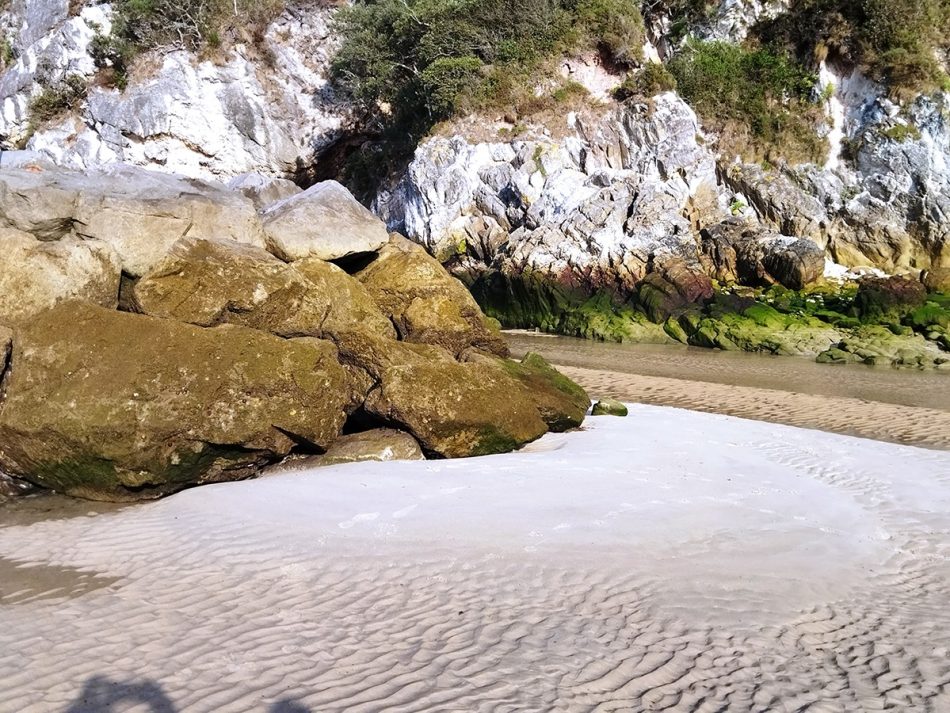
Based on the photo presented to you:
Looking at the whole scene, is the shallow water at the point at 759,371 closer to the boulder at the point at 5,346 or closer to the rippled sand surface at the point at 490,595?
the rippled sand surface at the point at 490,595

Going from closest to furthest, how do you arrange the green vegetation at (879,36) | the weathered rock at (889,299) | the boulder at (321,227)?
1. the boulder at (321,227)
2. the weathered rock at (889,299)
3. the green vegetation at (879,36)

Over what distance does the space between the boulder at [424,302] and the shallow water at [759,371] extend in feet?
22.5

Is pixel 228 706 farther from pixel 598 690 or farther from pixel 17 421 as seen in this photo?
pixel 17 421

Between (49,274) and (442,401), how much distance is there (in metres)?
4.53

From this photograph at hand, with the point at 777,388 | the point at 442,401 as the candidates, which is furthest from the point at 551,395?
the point at 777,388

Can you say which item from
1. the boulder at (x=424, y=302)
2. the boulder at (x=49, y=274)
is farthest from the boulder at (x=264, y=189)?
the boulder at (x=49, y=274)

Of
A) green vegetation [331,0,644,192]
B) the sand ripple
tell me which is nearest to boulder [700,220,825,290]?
green vegetation [331,0,644,192]

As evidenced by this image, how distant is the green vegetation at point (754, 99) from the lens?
31266 millimetres

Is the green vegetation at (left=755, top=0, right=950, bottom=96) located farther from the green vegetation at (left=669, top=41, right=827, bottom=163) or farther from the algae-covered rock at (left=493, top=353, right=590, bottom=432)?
the algae-covered rock at (left=493, top=353, right=590, bottom=432)

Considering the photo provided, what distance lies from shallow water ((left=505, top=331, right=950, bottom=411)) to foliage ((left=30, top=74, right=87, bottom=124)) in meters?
29.9

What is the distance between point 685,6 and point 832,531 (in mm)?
35055

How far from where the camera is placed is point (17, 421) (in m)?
6.49

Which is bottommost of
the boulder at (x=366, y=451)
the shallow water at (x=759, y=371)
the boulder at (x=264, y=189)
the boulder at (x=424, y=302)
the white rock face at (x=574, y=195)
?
the boulder at (x=366, y=451)

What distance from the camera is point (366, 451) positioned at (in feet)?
25.7
